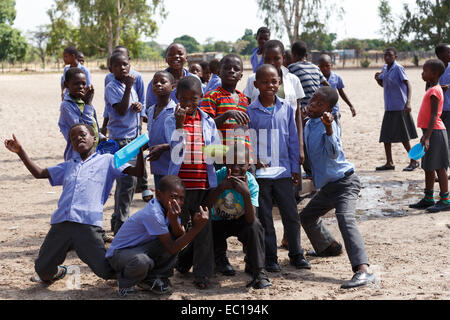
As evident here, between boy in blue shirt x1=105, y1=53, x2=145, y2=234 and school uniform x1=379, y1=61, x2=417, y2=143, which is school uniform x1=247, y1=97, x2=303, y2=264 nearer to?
boy in blue shirt x1=105, y1=53, x2=145, y2=234

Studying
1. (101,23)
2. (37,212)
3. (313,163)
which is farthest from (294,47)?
(101,23)

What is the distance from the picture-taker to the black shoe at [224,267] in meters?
4.38

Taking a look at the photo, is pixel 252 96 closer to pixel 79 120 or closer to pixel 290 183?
pixel 290 183

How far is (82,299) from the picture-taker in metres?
3.92

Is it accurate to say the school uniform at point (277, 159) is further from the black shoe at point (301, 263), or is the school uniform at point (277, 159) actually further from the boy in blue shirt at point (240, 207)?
the boy in blue shirt at point (240, 207)

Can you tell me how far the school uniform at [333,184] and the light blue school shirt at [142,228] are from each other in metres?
1.34

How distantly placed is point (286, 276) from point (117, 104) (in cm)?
245

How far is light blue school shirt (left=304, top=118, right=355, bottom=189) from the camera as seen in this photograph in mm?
4387

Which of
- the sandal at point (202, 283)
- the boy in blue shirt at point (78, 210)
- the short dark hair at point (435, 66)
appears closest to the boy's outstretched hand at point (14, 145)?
the boy in blue shirt at point (78, 210)

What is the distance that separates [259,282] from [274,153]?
1031 mm

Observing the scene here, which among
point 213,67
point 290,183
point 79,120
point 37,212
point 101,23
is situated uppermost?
point 101,23

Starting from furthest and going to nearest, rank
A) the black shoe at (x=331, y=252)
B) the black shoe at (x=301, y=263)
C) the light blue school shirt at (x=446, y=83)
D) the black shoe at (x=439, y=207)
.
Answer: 1. the light blue school shirt at (x=446, y=83)
2. the black shoe at (x=439, y=207)
3. the black shoe at (x=331, y=252)
4. the black shoe at (x=301, y=263)

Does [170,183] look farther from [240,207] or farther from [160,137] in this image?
[160,137]
